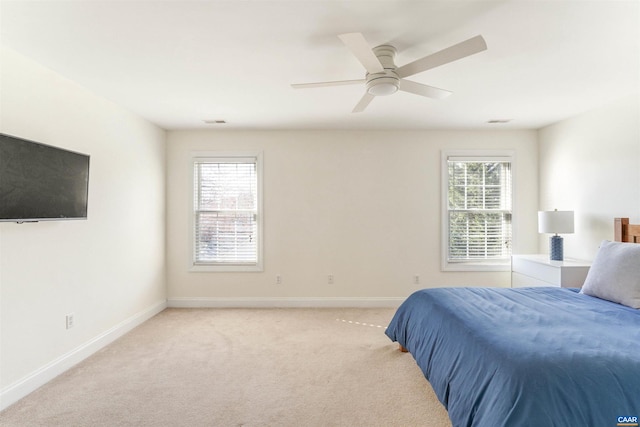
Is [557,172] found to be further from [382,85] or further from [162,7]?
[162,7]

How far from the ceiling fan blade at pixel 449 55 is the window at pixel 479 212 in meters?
2.76

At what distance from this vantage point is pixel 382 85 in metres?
2.26

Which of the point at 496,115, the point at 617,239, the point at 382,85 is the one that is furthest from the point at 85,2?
the point at 617,239

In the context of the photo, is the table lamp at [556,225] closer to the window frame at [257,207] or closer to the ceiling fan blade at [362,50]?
the ceiling fan blade at [362,50]

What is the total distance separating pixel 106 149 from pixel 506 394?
3848 millimetres

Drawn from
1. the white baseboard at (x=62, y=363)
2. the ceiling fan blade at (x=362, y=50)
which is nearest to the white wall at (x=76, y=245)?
the white baseboard at (x=62, y=363)

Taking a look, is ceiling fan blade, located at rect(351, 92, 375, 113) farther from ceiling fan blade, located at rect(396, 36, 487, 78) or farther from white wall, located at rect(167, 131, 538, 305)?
white wall, located at rect(167, 131, 538, 305)

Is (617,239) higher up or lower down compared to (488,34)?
lower down

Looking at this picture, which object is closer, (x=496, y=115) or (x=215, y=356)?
(x=215, y=356)

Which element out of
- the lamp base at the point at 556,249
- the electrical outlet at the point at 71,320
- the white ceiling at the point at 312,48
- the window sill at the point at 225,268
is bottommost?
the electrical outlet at the point at 71,320

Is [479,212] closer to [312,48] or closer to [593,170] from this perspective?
[593,170]

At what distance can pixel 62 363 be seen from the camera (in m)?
2.74

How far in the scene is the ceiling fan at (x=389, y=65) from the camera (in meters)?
1.80

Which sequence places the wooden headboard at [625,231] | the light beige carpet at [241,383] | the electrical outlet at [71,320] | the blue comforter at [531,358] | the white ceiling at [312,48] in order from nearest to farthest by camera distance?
1. the blue comforter at [531,358]
2. the white ceiling at [312,48]
3. the light beige carpet at [241,383]
4. the electrical outlet at [71,320]
5. the wooden headboard at [625,231]
